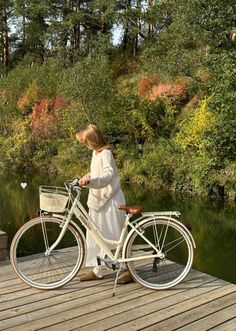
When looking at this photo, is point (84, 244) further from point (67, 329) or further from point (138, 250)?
point (67, 329)

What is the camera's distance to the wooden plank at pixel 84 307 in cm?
291

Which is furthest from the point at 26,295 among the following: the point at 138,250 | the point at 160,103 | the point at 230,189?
the point at 160,103

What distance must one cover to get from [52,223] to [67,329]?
989mm

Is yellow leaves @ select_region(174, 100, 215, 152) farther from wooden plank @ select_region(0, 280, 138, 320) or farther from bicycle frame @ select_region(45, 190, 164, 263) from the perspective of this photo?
wooden plank @ select_region(0, 280, 138, 320)

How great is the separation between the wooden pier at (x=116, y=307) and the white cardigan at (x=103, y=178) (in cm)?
68

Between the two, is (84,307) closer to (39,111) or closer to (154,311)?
(154,311)

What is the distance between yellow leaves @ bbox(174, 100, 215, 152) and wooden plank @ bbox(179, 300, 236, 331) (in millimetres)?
10438

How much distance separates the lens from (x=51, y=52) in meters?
30.5

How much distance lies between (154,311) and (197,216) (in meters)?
7.73

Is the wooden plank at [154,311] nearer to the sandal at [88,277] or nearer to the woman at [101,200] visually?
the woman at [101,200]

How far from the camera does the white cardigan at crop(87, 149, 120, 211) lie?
11.7 feet

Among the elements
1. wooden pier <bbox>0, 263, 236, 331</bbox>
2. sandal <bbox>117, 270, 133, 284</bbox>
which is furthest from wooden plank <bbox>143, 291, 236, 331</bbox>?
sandal <bbox>117, 270, 133, 284</bbox>

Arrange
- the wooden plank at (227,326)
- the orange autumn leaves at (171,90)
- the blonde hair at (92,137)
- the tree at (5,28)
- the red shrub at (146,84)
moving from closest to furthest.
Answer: the wooden plank at (227,326) < the blonde hair at (92,137) < the orange autumn leaves at (171,90) < the red shrub at (146,84) < the tree at (5,28)

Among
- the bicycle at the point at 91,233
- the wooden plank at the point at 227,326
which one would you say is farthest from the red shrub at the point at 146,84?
the wooden plank at the point at 227,326
